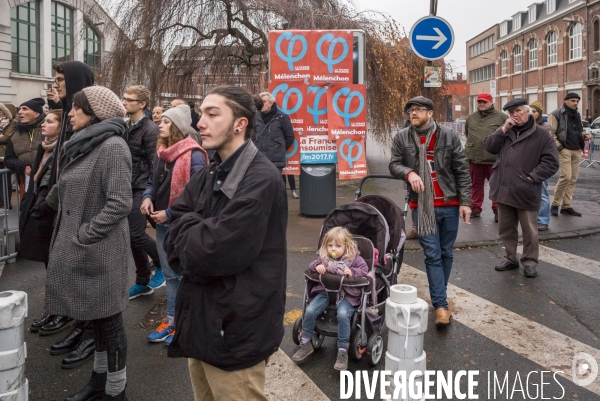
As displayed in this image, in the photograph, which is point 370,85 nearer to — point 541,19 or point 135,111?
point 135,111

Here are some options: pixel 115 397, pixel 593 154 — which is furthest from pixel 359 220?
pixel 593 154

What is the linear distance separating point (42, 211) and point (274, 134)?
4.72 m

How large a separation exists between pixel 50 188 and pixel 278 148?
15.4 feet

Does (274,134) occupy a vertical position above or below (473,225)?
above

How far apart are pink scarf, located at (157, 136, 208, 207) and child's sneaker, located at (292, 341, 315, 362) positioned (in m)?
1.43

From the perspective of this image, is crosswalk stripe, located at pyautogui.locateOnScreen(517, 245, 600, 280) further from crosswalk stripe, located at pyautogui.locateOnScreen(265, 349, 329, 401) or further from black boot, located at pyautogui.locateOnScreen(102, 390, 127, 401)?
black boot, located at pyautogui.locateOnScreen(102, 390, 127, 401)

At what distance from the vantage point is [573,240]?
7.87 meters

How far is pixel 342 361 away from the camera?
3840 millimetres

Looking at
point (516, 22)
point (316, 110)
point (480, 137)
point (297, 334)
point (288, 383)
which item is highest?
point (516, 22)

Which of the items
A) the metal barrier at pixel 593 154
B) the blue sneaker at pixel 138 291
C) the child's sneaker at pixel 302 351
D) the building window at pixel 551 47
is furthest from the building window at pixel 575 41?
the child's sneaker at pixel 302 351

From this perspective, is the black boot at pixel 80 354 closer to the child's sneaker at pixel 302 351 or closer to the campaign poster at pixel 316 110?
the child's sneaker at pixel 302 351

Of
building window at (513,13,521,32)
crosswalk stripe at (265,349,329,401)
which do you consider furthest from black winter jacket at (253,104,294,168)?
building window at (513,13,521,32)

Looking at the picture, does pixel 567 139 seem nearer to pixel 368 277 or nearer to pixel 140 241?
pixel 368 277

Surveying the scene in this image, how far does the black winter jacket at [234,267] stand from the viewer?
2121 millimetres
